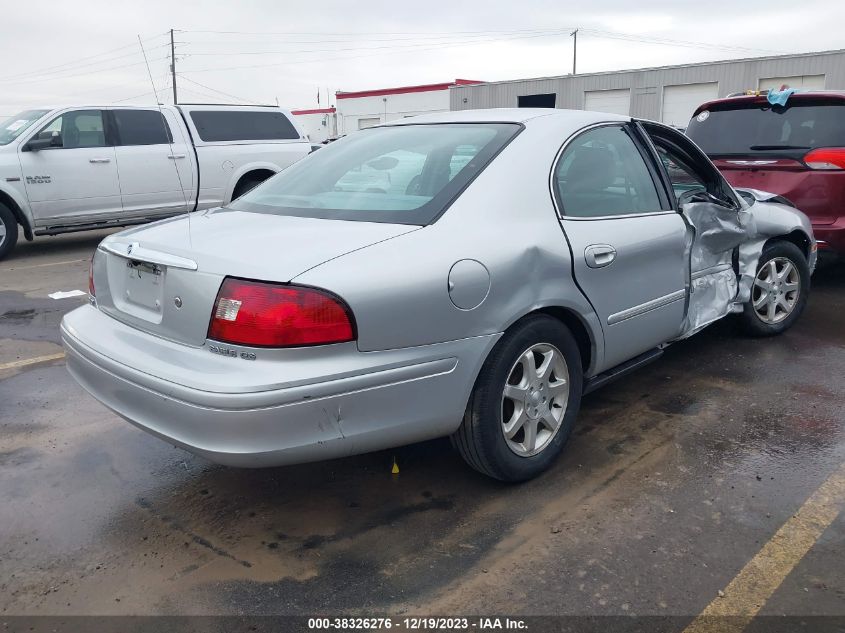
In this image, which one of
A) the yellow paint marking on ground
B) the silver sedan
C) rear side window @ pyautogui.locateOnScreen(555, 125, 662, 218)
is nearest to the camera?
the yellow paint marking on ground

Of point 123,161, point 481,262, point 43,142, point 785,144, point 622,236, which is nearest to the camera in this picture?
point 481,262

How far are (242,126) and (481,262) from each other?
847 cm

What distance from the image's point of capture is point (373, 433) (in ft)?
8.37

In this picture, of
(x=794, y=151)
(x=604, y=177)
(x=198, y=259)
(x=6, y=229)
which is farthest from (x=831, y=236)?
(x=6, y=229)

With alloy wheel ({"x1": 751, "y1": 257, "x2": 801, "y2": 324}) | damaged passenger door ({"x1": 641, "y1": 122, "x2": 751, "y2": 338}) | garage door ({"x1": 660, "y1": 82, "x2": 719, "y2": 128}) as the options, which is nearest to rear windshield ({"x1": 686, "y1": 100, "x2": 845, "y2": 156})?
alloy wheel ({"x1": 751, "y1": 257, "x2": 801, "y2": 324})

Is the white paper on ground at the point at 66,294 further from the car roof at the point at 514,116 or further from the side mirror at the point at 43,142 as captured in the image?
the car roof at the point at 514,116

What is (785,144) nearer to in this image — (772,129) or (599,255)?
A: (772,129)

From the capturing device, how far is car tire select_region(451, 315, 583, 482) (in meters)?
2.83

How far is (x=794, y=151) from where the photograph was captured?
600 cm

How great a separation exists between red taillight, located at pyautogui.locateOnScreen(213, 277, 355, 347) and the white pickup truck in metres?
6.27

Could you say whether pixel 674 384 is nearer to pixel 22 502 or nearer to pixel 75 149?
pixel 22 502

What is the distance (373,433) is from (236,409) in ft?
1.61

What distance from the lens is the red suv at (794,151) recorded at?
19.3ft

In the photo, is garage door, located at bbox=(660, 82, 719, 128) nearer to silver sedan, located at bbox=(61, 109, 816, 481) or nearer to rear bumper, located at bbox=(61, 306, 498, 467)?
silver sedan, located at bbox=(61, 109, 816, 481)
